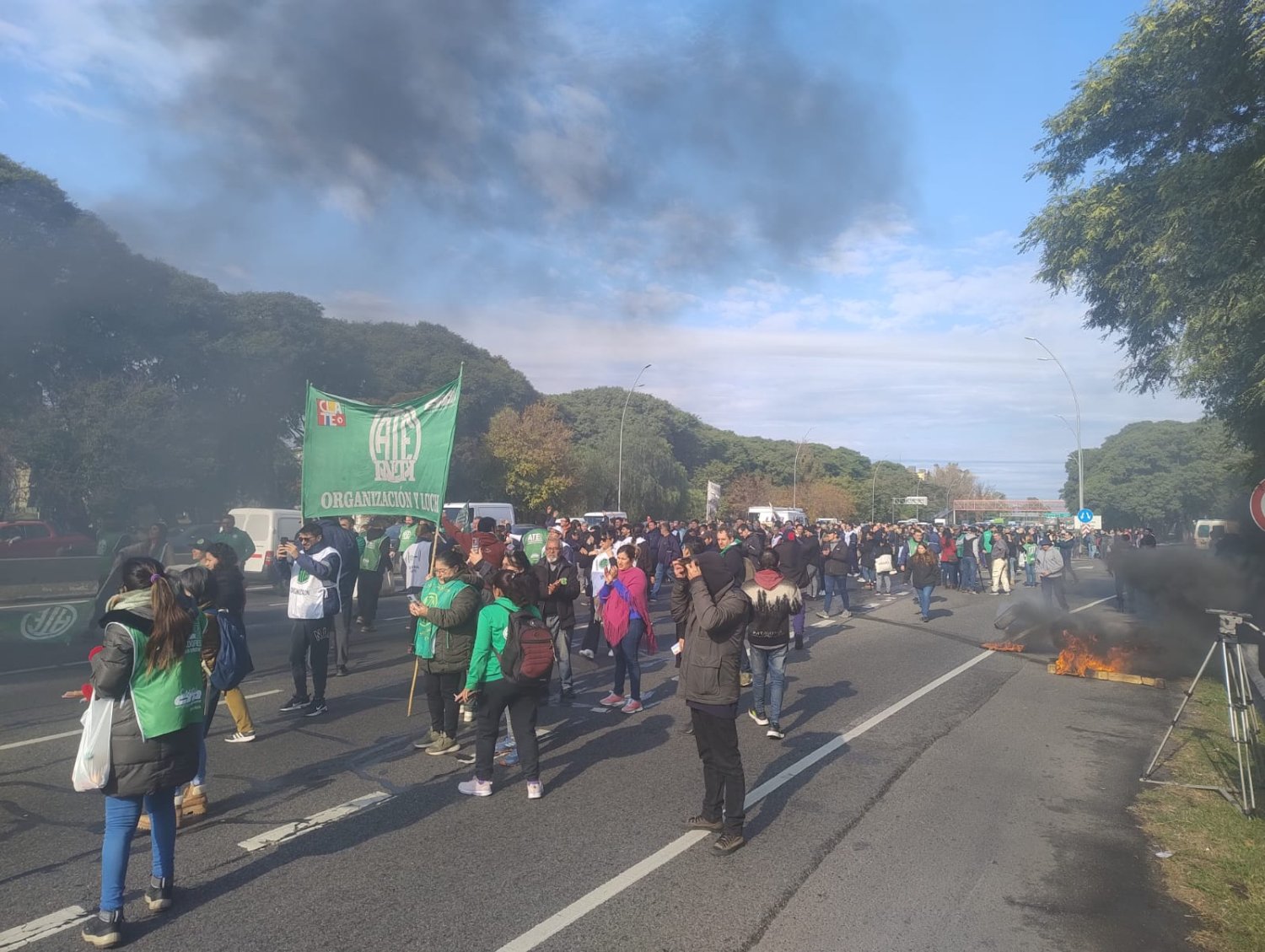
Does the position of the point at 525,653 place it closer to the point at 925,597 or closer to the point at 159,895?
the point at 159,895

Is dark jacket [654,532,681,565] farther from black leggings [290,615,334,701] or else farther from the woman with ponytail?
the woman with ponytail

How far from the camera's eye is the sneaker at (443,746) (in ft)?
21.9

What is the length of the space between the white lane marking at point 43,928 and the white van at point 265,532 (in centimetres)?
1682

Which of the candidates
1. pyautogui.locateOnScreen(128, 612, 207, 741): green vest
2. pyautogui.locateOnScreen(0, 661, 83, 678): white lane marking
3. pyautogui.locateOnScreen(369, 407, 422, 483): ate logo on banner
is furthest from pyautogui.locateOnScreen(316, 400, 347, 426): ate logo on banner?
pyautogui.locateOnScreen(128, 612, 207, 741): green vest

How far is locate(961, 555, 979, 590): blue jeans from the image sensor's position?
24484 millimetres

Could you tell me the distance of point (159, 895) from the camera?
402 cm

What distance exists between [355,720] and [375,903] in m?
3.81

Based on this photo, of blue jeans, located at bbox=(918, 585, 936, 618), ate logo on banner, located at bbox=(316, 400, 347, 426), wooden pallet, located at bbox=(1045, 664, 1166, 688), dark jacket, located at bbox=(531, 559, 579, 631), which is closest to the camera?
dark jacket, located at bbox=(531, 559, 579, 631)

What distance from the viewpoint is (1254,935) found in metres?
4.08

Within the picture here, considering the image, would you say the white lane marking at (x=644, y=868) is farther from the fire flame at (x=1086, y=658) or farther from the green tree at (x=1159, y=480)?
the green tree at (x=1159, y=480)

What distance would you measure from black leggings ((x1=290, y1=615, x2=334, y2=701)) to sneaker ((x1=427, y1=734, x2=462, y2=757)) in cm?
162

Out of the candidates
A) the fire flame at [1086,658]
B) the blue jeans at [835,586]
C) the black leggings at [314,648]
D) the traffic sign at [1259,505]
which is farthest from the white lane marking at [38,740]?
the blue jeans at [835,586]

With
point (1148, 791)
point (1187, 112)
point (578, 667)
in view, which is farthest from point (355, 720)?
point (1187, 112)

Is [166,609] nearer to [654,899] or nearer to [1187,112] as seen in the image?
[654,899]
